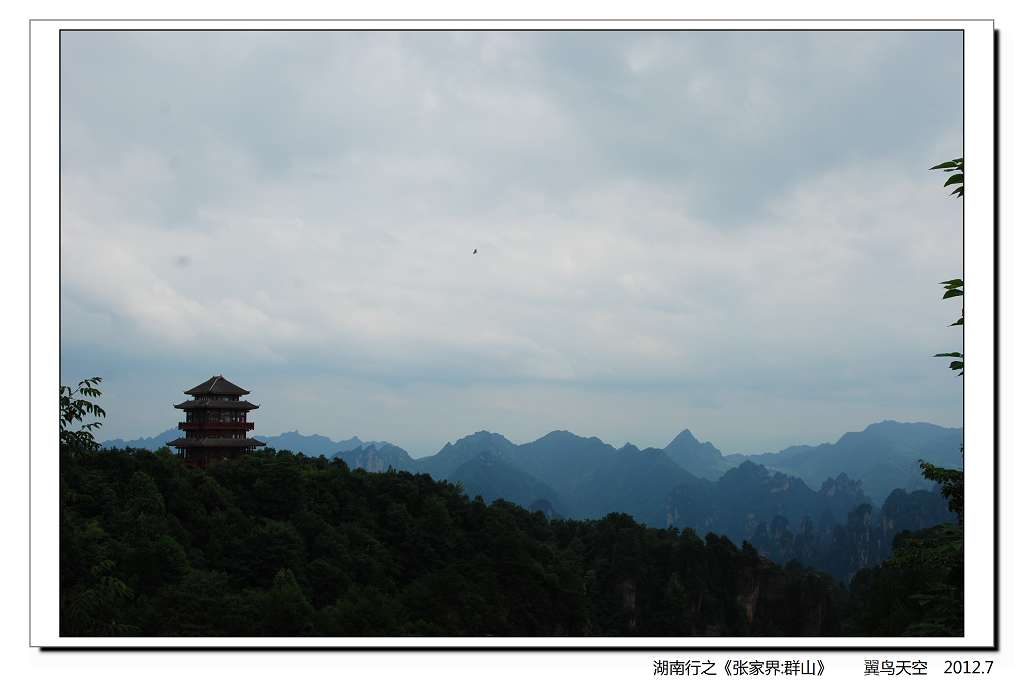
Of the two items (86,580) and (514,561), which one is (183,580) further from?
(514,561)

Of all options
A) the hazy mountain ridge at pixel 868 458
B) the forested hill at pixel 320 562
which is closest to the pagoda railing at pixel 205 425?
the forested hill at pixel 320 562

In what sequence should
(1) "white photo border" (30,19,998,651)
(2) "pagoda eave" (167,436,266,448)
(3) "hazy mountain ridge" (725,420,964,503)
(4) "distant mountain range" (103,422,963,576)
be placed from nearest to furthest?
1. (1) "white photo border" (30,19,998,651)
2. (2) "pagoda eave" (167,436,266,448)
3. (4) "distant mountain range" (103,422,963,576)
4. (3) "hazy mountain ridge" (725,420,964,503)

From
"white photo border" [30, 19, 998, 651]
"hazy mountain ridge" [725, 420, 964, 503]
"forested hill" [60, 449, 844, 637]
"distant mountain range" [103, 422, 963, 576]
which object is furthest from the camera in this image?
"hazy mountain ridge" [725, 420, 964, 503]

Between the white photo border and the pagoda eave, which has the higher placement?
the white photo border

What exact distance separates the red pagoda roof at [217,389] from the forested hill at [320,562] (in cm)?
382

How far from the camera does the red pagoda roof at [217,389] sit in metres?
22.2

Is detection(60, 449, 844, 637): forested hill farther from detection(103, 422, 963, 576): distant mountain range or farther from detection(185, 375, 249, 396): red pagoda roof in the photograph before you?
detection(103, 422, 963, 576): distant mountain range

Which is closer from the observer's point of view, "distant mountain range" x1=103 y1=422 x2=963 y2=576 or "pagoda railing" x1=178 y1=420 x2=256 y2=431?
"pagoda railing" x1=178 y1=420 x2=256 y2=431

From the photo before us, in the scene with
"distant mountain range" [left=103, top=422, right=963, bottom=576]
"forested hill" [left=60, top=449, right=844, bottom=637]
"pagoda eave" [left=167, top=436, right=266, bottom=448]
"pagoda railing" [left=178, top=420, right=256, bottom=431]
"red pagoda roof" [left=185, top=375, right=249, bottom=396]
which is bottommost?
"distant mountain range" [left=103, top=422, right=963, bottom=576]

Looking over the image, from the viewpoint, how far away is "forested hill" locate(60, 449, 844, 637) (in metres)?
8.61

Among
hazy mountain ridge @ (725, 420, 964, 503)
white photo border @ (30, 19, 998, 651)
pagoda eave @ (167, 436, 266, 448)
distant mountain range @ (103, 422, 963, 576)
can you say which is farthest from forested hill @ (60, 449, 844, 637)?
hazy mountain ridge @ (725, 420, 964, 503)

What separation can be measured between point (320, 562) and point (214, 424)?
10.8 metres
